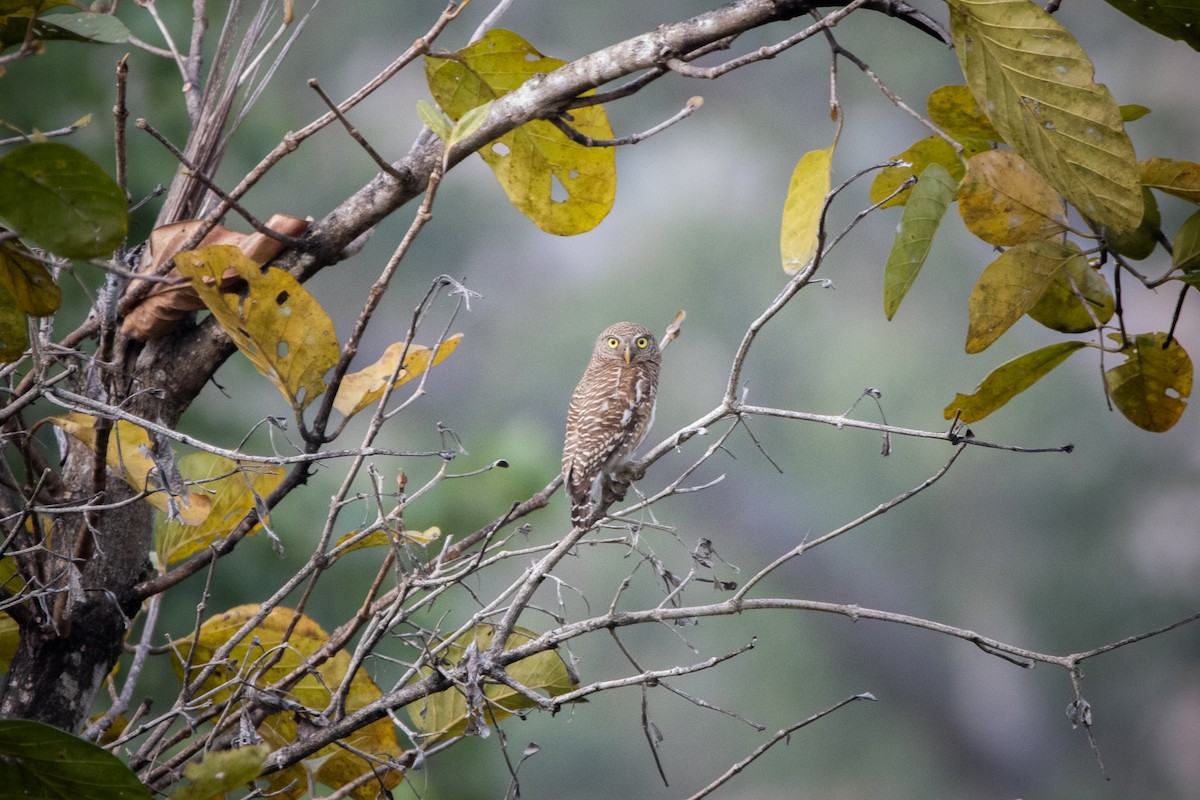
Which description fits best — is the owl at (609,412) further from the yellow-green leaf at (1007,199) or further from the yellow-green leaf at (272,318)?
the yellow-green leaf at (1007,199)

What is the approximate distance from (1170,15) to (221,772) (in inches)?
26.5

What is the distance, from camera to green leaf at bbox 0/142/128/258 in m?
0.48

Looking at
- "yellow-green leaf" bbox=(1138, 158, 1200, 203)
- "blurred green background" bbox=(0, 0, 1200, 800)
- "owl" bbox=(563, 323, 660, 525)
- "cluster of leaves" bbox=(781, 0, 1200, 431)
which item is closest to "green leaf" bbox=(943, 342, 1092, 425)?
"cluster of leaves" bbox=(781, 0, 1200, 431)

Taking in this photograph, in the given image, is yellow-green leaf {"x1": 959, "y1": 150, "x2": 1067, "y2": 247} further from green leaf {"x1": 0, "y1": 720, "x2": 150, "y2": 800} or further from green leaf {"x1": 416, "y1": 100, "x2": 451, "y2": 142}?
green leaf {"x1": 0, "y1": 720, "x2": 150, "y2": 800}

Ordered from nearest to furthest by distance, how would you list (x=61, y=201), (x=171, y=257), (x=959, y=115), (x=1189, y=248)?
1. (x=61, y=201)
2. (x=1189, y=248)
3. (x=959, y=115)
4. (x=171, y=257)

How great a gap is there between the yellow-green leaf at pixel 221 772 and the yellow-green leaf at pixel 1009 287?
0.49 m

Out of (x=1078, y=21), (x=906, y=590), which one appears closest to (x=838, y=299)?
(x=906, y=590)

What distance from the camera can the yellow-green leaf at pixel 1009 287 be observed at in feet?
2.01

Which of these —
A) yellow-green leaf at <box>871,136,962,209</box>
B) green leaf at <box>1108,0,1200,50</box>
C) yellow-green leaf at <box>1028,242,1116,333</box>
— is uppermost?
green leaf at <box>1108,0,1200,50</box>

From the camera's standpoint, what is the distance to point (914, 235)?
565 mm

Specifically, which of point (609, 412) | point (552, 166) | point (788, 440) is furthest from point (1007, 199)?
point (788, 440)

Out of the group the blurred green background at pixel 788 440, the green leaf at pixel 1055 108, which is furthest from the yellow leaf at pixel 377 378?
the blurred green background at pixel 788 440

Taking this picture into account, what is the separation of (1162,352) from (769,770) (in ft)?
5.60

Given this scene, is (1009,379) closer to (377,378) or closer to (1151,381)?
(1151,381)
